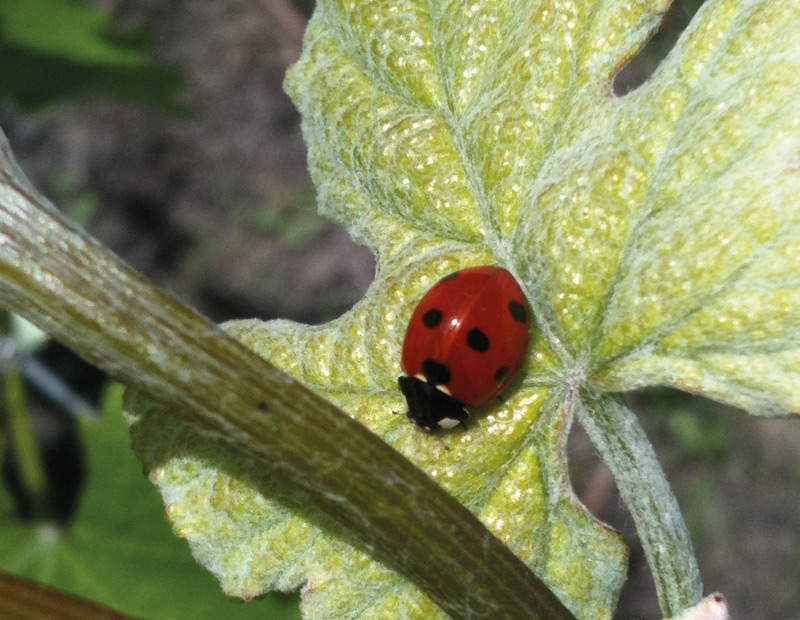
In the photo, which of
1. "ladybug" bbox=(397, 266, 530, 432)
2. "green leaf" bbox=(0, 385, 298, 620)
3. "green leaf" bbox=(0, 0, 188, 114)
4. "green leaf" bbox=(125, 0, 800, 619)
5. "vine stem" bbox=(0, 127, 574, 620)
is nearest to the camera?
"vine stem" bbox=(0, 127, 574, 620)

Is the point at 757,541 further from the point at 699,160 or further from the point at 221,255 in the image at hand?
the point at 699,160

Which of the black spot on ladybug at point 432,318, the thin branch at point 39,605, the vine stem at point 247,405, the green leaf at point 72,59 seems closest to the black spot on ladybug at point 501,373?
the black spot on ladybug at point 432,318

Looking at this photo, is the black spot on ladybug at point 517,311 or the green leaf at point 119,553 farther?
the green leaf at point 119,553

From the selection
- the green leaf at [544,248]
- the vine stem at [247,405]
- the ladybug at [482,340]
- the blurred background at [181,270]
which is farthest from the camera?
the blurred background at [181,270]

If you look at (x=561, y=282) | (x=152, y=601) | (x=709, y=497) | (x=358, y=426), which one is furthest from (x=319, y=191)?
(x=709, y=497)

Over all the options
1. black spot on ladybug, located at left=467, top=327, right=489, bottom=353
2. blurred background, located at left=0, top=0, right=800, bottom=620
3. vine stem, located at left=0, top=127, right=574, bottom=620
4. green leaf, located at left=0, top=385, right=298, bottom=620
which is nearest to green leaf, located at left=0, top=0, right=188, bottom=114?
blurred background, located at left=0, top=0, right=800, bottom=620

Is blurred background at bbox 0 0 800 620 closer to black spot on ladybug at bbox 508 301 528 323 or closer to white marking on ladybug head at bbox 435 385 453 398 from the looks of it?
white marking on ladybug head at bbox 435 385 453 398

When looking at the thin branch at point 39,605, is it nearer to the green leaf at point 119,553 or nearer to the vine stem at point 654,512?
the vine stem at point 654,512
